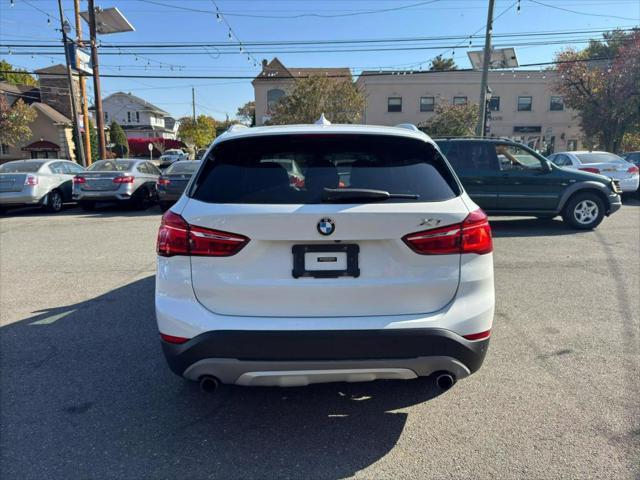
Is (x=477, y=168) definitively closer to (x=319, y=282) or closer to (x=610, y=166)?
(x=610, y=166)

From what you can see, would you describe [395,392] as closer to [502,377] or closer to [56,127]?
[502,377]

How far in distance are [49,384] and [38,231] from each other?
7927 millimetres

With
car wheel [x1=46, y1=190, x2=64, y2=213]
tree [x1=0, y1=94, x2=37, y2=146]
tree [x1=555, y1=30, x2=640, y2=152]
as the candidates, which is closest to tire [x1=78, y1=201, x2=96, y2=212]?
car wheel [x1=46, y1=190, x2=64, y2=213]

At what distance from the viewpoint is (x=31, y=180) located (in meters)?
12.2

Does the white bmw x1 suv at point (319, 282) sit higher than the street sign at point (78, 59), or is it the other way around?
the street sign at point (78, 59)

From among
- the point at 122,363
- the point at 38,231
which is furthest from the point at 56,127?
the point at 122,363

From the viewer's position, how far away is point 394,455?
8.58 feet

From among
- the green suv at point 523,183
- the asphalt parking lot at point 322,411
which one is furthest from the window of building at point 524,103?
the asphalt parking lot at point 322,411

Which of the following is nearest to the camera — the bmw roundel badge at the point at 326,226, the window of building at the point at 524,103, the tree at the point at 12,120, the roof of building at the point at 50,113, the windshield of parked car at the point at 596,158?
the bmw roundel badge at the point at 326,226

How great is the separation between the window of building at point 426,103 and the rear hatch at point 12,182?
36.8m

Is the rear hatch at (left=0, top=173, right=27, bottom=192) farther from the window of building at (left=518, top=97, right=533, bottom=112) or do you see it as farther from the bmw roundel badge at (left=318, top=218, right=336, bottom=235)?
the window of building at (left=518, top=97, right=533, bottom=112)

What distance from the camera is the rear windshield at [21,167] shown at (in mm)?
12648

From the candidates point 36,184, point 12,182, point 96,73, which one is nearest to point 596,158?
point 36,184

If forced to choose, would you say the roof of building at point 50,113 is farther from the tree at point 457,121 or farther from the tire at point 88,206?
the tire at point 88,206
